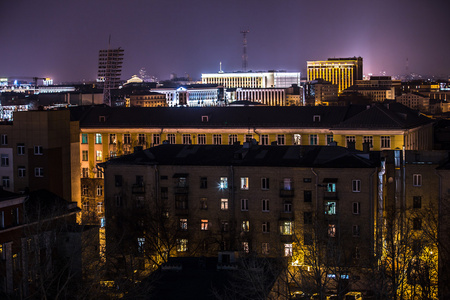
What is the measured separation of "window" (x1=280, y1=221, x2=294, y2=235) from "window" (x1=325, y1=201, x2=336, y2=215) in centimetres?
149

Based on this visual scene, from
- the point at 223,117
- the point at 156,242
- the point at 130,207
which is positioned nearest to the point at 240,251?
the point at 156,242

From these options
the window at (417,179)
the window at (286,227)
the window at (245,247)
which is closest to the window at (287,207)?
the window at (286,227)

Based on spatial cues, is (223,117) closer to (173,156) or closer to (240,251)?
(173,156)

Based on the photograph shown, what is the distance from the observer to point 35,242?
78.3 feet

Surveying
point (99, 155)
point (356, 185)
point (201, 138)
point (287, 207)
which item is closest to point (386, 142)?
point (201, 138)

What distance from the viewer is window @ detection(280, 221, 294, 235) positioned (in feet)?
107

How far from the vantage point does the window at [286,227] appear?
107 feet

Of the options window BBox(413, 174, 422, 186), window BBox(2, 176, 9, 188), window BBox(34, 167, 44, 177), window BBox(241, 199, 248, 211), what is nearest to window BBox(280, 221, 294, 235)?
window BBox(241, 199, 248, 211)

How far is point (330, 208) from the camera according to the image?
3206 centimetres

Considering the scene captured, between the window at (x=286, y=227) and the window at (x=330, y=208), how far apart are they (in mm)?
1486

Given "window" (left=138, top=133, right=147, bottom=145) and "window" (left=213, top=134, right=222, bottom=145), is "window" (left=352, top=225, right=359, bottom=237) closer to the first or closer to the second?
"window" (left=213, top=134, right=222, bottom=145)

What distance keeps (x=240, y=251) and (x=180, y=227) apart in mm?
3340

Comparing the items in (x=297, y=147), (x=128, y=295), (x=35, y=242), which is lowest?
(x=128, y=295)

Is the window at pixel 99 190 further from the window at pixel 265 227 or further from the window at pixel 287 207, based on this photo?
the window at pixel 287 207
